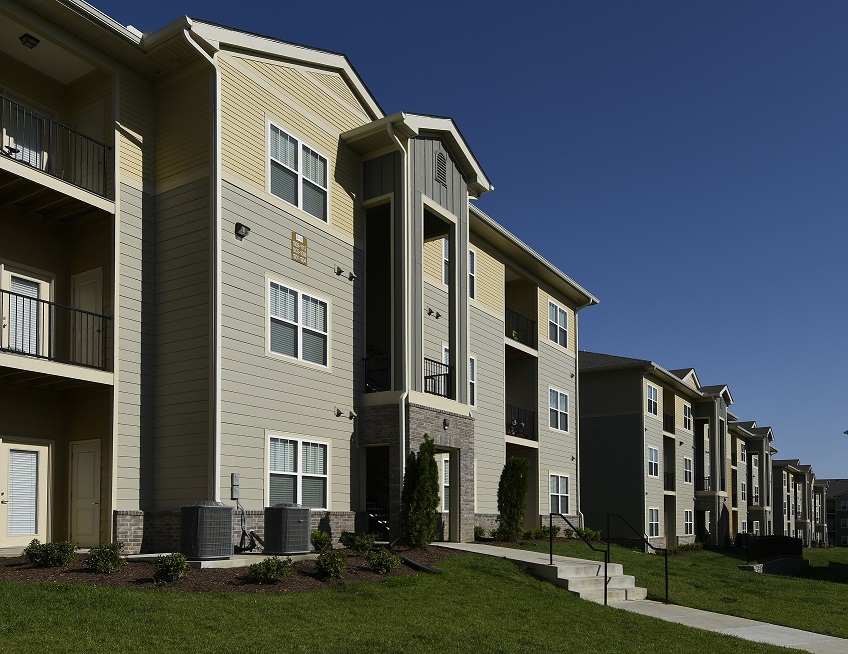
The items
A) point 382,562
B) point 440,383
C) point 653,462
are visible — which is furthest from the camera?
point 653,462

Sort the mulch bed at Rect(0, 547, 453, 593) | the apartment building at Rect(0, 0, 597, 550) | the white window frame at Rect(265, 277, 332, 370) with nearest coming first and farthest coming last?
the mulch bed at Rect(0, 547, 453, 593)
the apartment building at Rect(0, 0, 597, 550)
the white window frame at Rect(265, 277, 332, 370)

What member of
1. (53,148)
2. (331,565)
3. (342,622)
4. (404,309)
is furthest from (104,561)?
(404,309)

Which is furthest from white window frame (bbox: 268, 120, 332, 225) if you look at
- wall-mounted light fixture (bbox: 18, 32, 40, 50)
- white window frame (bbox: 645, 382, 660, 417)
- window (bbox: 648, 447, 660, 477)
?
window (bbox: 648, 447, 660, 477)

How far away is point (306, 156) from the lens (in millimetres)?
18641

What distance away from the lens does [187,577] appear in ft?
41.0

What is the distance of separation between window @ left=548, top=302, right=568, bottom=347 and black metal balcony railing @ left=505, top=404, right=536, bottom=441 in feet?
11.0

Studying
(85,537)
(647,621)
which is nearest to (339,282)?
(85,537)

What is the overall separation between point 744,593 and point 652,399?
79.7 feet

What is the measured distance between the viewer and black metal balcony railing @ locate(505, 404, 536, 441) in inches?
1160

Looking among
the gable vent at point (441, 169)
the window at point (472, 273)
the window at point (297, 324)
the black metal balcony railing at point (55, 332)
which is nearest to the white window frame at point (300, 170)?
the window at point (297, 324)

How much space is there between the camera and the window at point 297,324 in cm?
1725

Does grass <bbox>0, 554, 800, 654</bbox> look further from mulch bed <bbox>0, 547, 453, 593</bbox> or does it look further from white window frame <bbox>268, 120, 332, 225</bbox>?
white window frame <bbox>268, 120, 332, 225</bbox>

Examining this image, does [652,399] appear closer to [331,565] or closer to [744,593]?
[744,593]

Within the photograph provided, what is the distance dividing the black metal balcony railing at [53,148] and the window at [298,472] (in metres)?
5.83
